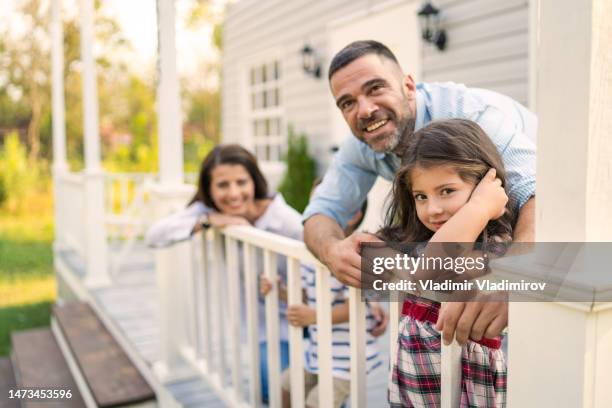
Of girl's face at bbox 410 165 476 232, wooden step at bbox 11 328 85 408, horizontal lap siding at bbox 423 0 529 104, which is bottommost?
wooden step at bbox 11 328 85 408

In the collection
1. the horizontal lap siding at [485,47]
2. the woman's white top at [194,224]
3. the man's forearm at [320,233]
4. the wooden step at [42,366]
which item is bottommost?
the wooden step at [42,366]

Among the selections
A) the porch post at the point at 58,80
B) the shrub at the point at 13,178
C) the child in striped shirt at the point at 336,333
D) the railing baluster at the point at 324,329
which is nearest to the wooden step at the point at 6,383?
the child in striped shirt at the point at 336,333

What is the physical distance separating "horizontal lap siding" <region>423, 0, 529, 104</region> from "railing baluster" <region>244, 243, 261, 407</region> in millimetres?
2522

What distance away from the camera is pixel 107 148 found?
19.2 m

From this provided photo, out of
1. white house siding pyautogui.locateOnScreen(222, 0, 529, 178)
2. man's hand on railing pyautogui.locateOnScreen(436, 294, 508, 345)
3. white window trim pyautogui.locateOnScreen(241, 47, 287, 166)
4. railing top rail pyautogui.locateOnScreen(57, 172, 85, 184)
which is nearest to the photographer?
man's hand on railing pyautogui.locateOnScreen(436, 294, 508, 345)

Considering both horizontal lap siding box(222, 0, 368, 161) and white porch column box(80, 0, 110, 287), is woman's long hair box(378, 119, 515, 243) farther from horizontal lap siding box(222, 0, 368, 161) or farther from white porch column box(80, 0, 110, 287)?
horizontal lap siding box(222, 0, 368, 161)

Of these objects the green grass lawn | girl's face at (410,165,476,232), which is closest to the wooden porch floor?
the green grass lawn

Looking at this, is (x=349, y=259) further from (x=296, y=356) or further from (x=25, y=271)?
(x=25, y=271)

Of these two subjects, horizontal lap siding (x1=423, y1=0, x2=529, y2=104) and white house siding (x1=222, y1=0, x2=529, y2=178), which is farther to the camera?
white house siding (x1=222, y1=0, x2=529, y2=178)

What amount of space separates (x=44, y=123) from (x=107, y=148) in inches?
103

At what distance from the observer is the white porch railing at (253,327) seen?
156 cm

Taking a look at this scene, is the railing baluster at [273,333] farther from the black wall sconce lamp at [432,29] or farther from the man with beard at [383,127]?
the black wall sconce lamp at [432,29]

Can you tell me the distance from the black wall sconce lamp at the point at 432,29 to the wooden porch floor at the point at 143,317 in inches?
95.9

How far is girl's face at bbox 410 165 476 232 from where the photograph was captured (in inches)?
51.1
